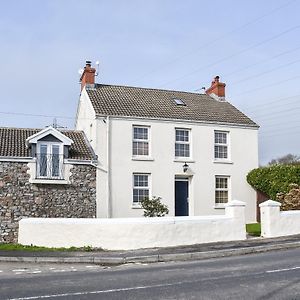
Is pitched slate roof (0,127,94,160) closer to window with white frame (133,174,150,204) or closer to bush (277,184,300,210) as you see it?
window with white frame (133,174,150,204)

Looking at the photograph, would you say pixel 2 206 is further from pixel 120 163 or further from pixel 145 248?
pixel 145 248

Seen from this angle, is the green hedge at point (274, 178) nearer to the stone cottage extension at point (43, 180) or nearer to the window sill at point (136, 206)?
the window sill at point (136, 206)

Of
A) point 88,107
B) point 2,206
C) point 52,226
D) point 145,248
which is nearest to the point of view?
point 145,248

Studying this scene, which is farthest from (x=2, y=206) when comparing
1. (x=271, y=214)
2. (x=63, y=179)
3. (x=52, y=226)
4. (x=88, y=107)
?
(x=271, y=214)

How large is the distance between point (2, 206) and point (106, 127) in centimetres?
664

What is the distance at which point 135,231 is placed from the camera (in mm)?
17203

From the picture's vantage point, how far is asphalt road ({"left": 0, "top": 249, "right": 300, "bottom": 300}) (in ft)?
28.5

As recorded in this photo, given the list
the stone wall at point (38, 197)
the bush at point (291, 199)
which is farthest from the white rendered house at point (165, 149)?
the bush at point (291, 199)

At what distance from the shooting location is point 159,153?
26.5m

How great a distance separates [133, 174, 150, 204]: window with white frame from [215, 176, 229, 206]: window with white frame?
4261 millimetres

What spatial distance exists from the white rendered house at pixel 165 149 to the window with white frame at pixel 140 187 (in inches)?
2.1

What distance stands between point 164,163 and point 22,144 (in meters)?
7.55

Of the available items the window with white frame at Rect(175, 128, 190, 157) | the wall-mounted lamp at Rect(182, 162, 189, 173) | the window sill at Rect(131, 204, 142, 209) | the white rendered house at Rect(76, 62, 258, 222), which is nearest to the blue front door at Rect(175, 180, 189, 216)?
the white rendered house at Rect(76, 62, 258, 222)

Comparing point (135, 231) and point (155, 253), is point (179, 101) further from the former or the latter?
point (155, 253)
